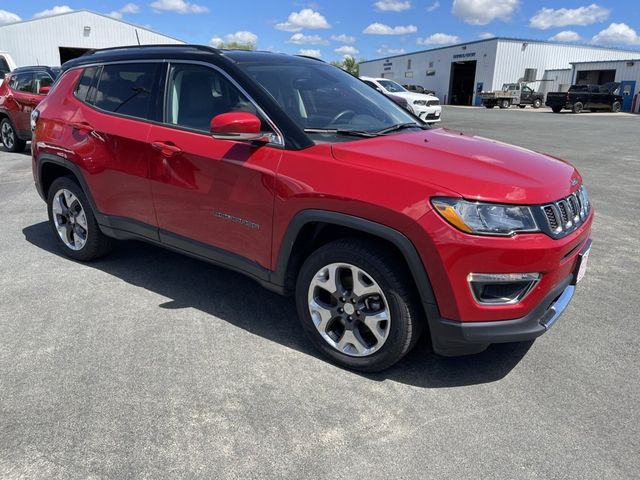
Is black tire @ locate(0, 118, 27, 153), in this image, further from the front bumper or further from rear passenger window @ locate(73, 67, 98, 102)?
the front bumper

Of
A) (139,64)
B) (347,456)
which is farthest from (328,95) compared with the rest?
(347,456)

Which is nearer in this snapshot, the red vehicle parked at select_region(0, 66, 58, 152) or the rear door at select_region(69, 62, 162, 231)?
the rear door at select_region(69, 62, 162, 231)

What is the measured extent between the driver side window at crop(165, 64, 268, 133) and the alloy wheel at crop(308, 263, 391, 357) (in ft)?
3.97

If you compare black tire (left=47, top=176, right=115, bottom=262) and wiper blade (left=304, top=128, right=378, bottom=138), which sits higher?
wiper blade (left=304, top=128, right=378, bottom=138)

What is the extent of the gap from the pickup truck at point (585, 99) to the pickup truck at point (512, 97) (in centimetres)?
744

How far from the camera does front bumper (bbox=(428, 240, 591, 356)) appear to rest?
2.56 m

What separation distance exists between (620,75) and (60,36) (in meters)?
43.6

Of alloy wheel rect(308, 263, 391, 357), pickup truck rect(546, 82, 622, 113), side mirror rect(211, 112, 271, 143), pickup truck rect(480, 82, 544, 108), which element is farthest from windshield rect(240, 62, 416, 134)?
pickup truck rect(480, 82, 544, 108)

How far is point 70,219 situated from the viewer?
4.66m

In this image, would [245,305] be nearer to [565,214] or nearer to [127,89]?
[127,89]

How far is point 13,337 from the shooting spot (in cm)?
333

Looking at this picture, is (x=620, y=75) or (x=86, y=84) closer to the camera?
(x=86, y=84)

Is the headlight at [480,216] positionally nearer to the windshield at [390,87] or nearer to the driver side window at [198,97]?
the driver side window at [198,97]

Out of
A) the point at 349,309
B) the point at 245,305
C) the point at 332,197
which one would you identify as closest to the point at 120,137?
the point at 245,305
